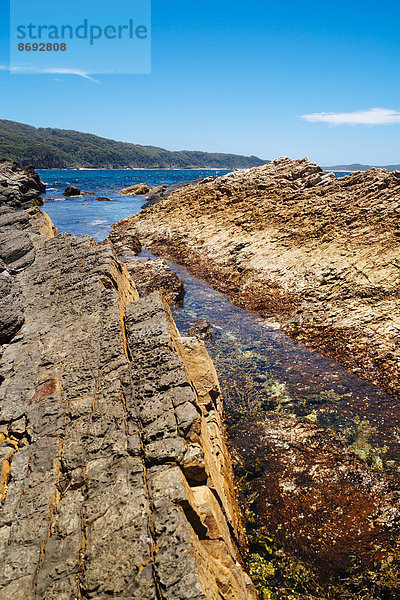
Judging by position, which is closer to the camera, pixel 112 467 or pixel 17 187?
pixel 112 467

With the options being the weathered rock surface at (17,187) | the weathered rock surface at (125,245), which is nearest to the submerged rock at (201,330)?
the weathered rock surface at (125,245)

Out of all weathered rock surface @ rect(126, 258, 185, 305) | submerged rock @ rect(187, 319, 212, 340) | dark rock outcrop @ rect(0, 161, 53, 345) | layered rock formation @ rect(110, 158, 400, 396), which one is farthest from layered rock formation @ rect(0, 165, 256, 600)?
weathered rock surface @ rect(126, 258, 185, 305)

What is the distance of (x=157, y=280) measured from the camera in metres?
17.2

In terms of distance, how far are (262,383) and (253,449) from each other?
249 cm

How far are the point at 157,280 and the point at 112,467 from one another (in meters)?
12.8

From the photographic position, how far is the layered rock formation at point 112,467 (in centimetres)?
377

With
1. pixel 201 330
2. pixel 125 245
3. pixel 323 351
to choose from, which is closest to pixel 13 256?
pixel 201 330

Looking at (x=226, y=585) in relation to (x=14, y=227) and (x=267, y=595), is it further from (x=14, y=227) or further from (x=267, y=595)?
(x=14, y=227)

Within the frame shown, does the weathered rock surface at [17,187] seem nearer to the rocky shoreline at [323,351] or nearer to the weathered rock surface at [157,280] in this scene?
the rocky shoreline at [323,351]

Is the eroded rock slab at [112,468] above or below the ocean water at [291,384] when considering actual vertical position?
above

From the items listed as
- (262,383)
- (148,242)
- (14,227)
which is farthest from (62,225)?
(262,383)

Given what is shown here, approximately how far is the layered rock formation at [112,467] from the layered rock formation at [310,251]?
599 centimetres

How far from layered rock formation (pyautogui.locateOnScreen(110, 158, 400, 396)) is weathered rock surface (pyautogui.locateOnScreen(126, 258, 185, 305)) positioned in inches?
101

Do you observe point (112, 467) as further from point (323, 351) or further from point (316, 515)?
point (323, 351)
